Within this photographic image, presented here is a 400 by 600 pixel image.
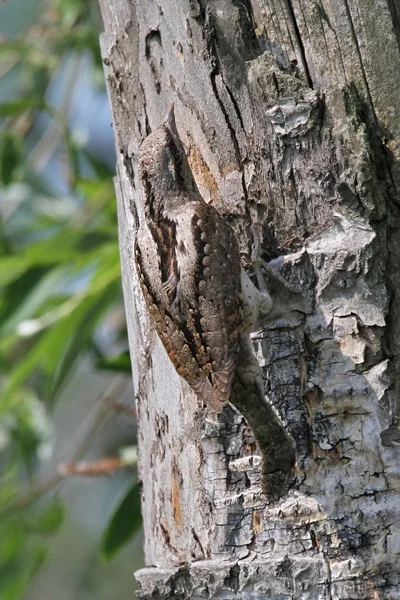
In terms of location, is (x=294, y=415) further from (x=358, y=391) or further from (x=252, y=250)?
(x=252, y=250)

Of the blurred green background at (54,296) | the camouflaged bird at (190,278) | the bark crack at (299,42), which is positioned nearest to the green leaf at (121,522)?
the blurred green background at (54,296)

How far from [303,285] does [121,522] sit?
1.75 m

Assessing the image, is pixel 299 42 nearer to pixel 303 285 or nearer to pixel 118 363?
pixel 303 285

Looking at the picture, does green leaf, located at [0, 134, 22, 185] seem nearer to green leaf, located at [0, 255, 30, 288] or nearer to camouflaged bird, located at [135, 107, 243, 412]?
green leaf, located at [0, 255, 30, 288]

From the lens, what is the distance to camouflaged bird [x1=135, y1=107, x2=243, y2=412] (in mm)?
2381

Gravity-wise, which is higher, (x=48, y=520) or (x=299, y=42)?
(x=299, y=42)

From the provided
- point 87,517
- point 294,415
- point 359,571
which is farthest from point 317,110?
point 87,517

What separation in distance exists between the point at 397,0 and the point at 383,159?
1.42ft

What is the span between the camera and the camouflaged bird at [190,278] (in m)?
2.38

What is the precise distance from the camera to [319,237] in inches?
92.5

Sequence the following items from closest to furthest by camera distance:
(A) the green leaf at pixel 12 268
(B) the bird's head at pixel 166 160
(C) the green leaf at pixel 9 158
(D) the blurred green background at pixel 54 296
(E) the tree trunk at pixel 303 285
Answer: (E) the tree trunk at pixel 303 285 < (B) the bird's head at pixel 166 160 < (D) the blurred green background at pixel 54 296 < (A) the green leaf at pixel 12 268 < (C) the green leaf at pixel 9 158

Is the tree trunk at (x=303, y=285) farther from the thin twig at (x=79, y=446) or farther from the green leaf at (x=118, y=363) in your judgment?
the thin twig at (x=79, y=446)

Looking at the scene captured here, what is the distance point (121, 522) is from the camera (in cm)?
370

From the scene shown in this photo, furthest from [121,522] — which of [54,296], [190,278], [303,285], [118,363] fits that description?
[303,285]
